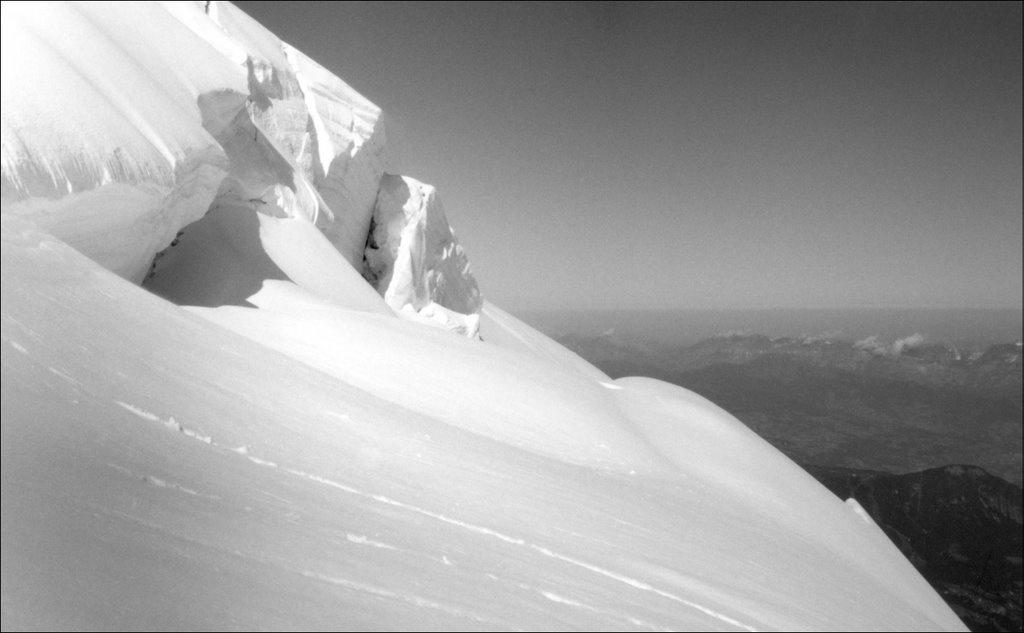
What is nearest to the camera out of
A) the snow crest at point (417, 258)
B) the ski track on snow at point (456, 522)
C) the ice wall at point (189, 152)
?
the ski track on snow at point (456, 522)

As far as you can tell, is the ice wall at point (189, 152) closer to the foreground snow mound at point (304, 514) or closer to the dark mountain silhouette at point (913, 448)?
the foreground snow mound at point (304, 514)

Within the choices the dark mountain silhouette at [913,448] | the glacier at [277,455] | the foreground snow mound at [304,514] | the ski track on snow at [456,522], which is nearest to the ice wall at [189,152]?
the glacier at [277,455]

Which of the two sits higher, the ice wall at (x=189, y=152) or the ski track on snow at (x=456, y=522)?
the ice wall at (x=189, y=152)

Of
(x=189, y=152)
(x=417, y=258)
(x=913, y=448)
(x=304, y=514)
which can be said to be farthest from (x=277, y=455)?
(x=913, y=448)

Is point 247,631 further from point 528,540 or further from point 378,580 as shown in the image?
point 528,540

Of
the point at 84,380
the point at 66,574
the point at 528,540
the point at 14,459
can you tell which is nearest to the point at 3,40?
the point at 84,380

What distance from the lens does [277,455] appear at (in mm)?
3203

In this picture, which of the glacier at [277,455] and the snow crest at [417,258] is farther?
the snow crest at [417,258]

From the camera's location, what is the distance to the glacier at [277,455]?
2414mm

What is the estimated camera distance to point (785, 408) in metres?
104

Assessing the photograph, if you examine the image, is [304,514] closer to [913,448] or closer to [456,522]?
[456,522]

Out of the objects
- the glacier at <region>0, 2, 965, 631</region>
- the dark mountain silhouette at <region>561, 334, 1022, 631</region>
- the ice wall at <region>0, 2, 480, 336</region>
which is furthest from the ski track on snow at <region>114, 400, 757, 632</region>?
the dark mountain silhouette at <region>561, 334, 1022, 631</region>

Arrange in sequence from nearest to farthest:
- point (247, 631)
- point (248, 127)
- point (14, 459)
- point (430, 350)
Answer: point (247, 631)
point (14, 459)
point (430, 350)
point (248, 127)

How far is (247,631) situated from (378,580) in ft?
1.92
